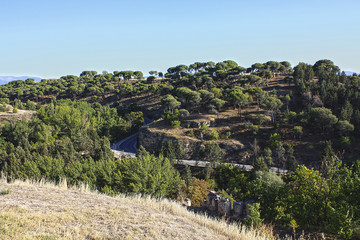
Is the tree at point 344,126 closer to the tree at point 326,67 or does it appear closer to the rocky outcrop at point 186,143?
the rocky outcrop at point 186,143

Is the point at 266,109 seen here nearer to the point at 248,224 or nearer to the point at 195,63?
the point at 248,224

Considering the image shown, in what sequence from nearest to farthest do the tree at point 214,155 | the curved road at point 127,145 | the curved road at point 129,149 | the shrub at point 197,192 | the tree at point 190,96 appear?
1. the shrub at point 197,192
2. the tree at point 214,155
3. the curved road at point 129,149
4. the curved road at point 127,145
5. the tree at point 190,96

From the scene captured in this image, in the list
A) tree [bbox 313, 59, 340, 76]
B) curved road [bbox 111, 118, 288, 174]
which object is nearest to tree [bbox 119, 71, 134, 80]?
curved road [bbox 111, 118, 288, 174]

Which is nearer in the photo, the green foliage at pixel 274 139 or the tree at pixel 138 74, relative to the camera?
the green foliage at pixel 274 139

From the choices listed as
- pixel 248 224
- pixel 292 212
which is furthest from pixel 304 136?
pixel 248 224

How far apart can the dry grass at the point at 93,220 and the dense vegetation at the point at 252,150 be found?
5915 mm

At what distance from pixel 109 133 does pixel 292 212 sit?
5213cm

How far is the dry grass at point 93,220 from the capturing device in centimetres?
679

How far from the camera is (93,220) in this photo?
8023mm

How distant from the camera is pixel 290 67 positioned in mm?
83250

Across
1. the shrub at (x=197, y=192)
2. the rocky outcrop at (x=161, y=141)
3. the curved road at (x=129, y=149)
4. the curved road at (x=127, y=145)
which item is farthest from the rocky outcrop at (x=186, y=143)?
the shrub at (x=197, y=192)

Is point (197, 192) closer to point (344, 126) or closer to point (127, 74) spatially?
point (344, 126)

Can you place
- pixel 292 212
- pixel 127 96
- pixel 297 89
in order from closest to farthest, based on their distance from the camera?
pixel 292 212 < pixel 297 89 < pixel 127 96

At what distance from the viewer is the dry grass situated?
6785 millimetres
